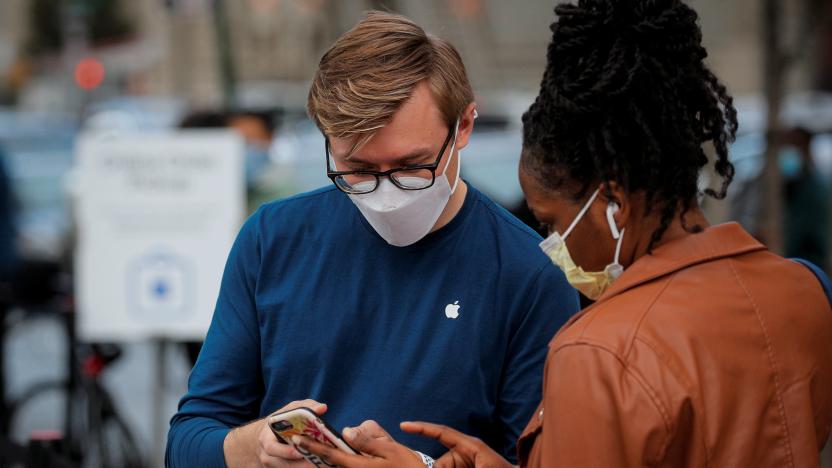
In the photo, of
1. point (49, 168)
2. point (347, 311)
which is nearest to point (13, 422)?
point (347, 311)

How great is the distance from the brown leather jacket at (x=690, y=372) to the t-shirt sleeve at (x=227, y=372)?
2.12 feet

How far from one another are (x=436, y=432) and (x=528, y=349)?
0.88 ft

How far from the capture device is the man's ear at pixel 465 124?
2273 mm

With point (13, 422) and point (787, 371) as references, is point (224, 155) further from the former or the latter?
point (787, 371)

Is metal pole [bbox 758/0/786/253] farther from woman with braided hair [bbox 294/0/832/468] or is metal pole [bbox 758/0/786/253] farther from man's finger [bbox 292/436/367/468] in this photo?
man's finger [bbox 292/436/367/468]

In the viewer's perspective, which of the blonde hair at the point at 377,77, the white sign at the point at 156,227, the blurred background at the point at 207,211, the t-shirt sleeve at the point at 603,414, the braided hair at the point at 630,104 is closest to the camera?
the t-shirt sleeve at the point at 603,414

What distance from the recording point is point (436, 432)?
2035 mm

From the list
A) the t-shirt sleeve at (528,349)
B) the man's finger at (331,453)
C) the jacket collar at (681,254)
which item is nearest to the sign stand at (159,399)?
the t-shirt sleeve at (528,349)

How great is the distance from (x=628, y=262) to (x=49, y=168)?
45.9 feet

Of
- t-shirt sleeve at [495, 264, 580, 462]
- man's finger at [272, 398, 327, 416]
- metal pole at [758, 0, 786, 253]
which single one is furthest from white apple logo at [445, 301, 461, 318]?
metal pole at [758, 0, 786, 253]

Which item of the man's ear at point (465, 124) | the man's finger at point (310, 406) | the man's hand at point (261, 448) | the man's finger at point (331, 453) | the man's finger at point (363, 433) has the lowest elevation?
the man's hand at point (261, 448)

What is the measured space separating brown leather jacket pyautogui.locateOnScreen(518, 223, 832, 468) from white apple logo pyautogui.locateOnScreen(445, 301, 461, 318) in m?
0.35

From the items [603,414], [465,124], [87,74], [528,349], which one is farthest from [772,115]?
[87,74]

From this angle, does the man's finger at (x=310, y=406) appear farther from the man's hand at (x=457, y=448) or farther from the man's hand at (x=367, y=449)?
the man's hand at (x=457, y=448)
